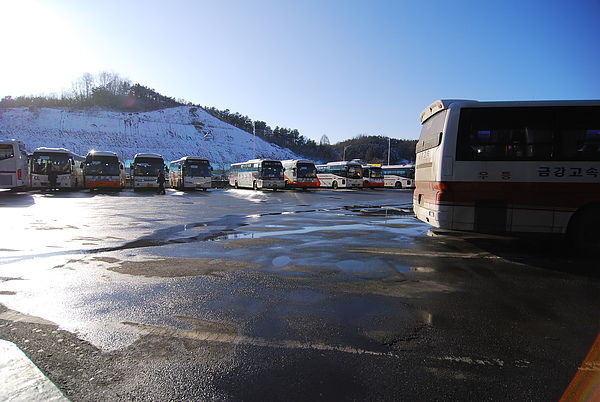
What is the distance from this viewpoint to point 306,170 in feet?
116

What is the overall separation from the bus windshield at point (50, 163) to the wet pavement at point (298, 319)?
71.0ft

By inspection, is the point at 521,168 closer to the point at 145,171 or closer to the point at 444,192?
the point at 444,192

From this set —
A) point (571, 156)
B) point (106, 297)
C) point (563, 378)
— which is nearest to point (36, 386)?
point (106, 297)

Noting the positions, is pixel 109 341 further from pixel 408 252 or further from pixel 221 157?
pixel 221 157

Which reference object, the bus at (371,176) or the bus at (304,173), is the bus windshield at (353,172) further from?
the bus at (304,173)

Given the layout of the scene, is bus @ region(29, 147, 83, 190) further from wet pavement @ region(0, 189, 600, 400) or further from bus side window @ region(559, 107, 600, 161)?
bus side window @ region(559, 107, 600, 161)

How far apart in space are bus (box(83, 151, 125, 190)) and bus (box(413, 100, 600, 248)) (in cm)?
2617

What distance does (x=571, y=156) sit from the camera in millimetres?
6434

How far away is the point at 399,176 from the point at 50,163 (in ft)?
118

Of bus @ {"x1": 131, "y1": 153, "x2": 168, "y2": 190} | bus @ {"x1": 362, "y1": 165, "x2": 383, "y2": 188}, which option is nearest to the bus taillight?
bus @ {"x1": 131, "y1": 153, "x2": 168, "y2": 190}

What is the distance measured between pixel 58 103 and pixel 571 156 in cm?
11913

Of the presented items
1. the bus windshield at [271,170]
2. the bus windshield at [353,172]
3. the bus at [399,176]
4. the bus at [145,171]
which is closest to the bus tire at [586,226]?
the bus windshield at [271,170]

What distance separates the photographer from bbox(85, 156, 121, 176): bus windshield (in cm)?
2602

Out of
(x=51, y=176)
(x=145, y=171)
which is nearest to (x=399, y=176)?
(x=145, y=171)
